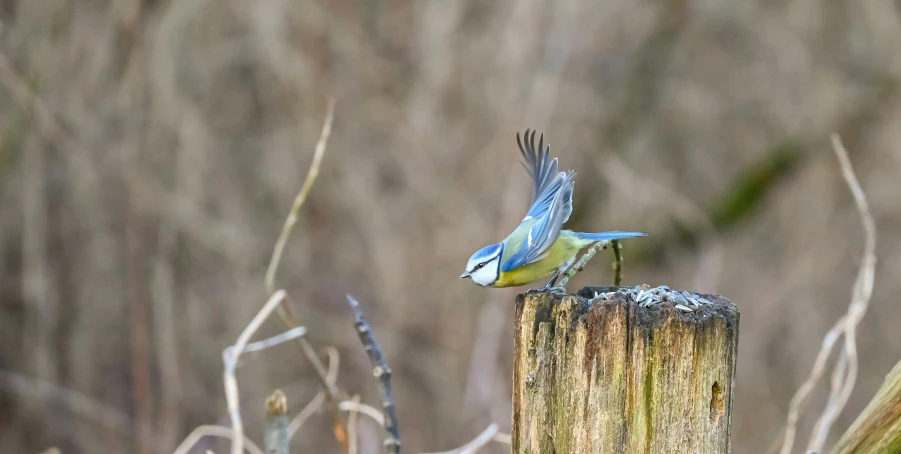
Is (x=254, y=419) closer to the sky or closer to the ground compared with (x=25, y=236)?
closer to the ground

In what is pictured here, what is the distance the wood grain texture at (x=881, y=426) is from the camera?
4.57ft

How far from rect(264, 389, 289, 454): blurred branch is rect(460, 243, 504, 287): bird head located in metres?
0.56

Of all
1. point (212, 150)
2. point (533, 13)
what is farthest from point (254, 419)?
point (533, 13)

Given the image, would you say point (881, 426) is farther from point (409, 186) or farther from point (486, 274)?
point (409, 186)

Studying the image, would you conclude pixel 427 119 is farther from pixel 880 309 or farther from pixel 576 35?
pixel 880 309

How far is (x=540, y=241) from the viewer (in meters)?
2.03

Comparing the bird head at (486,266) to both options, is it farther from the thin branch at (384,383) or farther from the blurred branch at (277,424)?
the blurred branch at (277,424)

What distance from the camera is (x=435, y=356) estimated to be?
6.42 meters

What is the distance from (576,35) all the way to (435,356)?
2.64 m

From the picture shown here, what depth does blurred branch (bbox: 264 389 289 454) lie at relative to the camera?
186 cm

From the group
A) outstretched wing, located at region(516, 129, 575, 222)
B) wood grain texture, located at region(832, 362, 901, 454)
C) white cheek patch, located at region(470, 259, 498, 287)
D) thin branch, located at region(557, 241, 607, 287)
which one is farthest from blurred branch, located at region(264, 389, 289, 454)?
wood grain texture, located at region(832, 362, 901, 454)

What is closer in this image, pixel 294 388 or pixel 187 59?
pixel 187 59

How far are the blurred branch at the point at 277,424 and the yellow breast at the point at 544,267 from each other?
57 centimetres

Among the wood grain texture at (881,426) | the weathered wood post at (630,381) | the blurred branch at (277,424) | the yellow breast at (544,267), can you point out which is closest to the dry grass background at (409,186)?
the yellow breast at (544,267)
